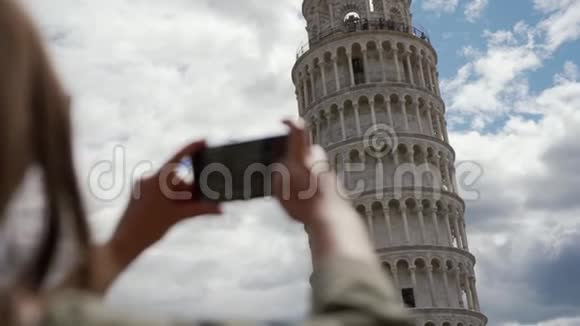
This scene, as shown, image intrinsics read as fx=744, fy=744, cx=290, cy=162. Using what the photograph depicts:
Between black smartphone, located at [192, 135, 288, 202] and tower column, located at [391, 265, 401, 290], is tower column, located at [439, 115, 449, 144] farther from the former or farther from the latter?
black smartphone, located at [192, 135, 288, 202]

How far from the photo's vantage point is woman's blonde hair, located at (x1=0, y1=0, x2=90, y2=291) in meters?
0.67

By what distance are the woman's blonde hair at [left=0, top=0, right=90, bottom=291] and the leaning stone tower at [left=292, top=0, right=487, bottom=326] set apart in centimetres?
2784

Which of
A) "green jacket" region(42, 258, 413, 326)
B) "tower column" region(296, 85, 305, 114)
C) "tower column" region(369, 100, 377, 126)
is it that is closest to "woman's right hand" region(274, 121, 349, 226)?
"green jacket" region(42, 258, 413, 326)

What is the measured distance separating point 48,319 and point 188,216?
0.71 metres

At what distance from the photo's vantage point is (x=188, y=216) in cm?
137

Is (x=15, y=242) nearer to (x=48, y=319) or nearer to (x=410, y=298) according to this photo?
(x=48, y=319)

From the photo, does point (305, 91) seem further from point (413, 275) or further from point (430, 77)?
point (413, 275)

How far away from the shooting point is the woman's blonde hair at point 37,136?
0.67 metres

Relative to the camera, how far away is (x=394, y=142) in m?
30.2

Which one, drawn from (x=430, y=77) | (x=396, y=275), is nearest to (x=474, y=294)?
(x=396, y=275)

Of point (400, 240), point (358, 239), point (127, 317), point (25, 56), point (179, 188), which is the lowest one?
point (127, 317)

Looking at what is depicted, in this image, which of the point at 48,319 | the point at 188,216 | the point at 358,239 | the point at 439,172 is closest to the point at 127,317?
the point at 48,319

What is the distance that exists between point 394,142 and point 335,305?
97.6ft

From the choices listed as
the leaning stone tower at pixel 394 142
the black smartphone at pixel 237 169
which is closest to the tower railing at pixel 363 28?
the leaning stone tower at pixel 394 142
